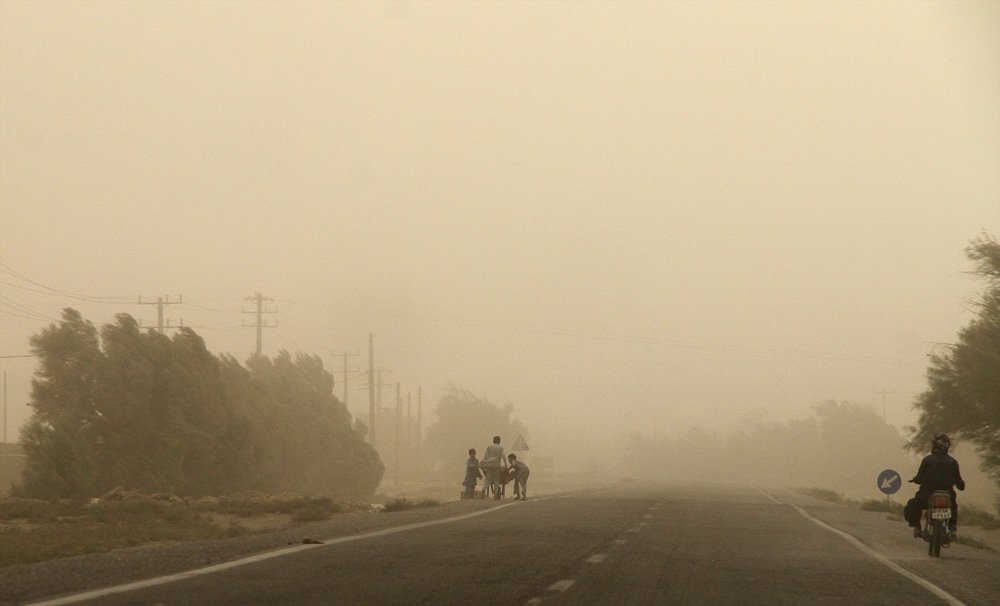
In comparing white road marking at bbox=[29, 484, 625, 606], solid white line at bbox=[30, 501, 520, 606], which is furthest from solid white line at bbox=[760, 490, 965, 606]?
solid white line at bbox=[30, 501, 520, 606]

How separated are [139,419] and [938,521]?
35.2m

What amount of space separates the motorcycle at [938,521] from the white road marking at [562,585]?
9301 mm

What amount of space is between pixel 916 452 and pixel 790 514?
455 inches

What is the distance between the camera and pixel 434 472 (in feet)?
495

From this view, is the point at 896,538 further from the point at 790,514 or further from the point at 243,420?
the point at 243,420

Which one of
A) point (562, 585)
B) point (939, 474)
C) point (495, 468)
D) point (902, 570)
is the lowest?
point (902, 570)

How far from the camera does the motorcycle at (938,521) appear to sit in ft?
69.6

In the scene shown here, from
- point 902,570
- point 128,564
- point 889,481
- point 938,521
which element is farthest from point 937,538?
point 889,481

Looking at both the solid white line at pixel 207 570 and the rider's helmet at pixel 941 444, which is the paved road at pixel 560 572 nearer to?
the solid white line at pixel 207 570

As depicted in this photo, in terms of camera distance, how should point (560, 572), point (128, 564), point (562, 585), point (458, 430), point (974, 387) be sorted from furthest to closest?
point (458, 430) < point (974, 387) < point (560, 572) < point (128, 564) < point (562, 585)

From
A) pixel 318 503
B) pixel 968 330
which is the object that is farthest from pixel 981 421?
pixel 318 503

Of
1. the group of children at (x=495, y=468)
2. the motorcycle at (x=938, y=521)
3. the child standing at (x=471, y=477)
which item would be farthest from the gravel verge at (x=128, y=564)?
the child standing at (x=471, y=477)

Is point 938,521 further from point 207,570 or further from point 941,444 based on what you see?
point 207,570

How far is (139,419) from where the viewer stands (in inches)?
1957
